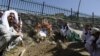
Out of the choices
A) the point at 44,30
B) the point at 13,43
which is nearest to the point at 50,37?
the point at 44,30

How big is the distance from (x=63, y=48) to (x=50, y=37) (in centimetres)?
361

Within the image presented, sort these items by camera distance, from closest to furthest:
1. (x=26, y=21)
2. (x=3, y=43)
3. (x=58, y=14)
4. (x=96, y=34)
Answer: (x=3, y=43) < (x=96, y=34) < (x=26, y=21) < (x=58, y=14)

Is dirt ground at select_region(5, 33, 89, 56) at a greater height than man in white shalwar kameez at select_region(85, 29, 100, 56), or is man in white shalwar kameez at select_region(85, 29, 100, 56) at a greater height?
man in white shalwar kameez at select_region(85, 29, 100, 56)

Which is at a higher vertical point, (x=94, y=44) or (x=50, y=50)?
(x=94, y=44)

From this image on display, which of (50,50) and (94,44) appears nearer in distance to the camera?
(94,44)

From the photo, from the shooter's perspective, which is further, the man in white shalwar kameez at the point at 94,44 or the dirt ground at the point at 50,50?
the dirt ground at the point at 50,50

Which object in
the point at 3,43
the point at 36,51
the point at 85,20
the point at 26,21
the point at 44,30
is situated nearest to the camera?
the point at 3,43

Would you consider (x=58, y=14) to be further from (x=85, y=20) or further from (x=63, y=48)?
(x=63, y=48)

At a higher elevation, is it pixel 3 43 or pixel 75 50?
pixel 3 43

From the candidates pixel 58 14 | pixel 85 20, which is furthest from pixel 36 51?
pixel 85 20

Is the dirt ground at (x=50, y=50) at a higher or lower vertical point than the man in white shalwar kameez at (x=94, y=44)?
lower

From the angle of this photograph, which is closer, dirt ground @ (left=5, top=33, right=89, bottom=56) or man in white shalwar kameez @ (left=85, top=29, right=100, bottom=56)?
man in white shalwar kameez @ (left=85, top=29, right=100, bottom=56)

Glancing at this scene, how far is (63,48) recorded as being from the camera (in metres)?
14.7

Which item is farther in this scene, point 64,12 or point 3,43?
point 64,12
